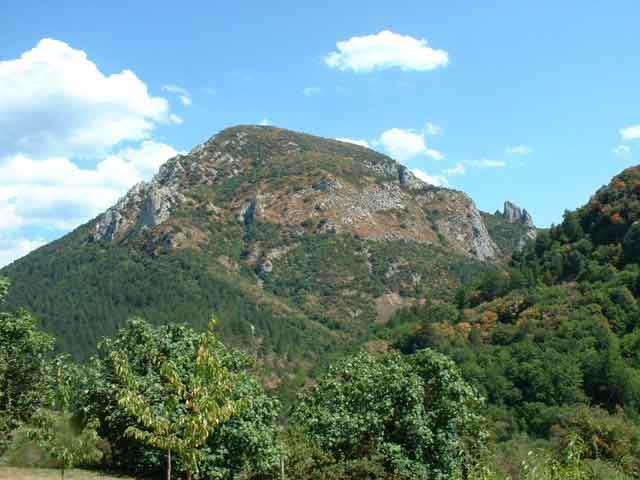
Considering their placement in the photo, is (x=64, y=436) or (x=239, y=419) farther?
(x=239, y=419)

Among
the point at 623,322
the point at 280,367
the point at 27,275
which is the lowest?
the point at 280,367

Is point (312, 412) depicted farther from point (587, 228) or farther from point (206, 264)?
point (206, 264)

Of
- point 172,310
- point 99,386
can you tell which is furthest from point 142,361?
point 172,310

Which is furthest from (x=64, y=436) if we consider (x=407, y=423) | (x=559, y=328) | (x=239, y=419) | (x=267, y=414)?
(x=559, y=328)

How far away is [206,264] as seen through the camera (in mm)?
188250

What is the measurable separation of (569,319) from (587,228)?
2766 cm

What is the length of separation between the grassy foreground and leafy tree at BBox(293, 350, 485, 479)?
7.82m

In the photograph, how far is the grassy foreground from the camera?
21.7 metres

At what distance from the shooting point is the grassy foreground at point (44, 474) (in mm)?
21656

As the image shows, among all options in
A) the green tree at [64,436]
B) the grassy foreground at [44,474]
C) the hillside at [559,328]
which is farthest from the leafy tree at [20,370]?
the hillside at [559,328]

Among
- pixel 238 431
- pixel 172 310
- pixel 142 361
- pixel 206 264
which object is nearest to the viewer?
pixel 238 431

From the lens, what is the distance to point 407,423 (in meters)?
23.2

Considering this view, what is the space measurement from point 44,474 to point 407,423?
1258 centimetres

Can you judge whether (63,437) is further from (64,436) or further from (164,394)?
(164,394)
